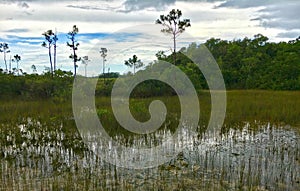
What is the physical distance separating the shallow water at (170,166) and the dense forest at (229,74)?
12.8 metres

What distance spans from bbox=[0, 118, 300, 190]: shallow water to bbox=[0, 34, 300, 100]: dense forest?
12.8 metres

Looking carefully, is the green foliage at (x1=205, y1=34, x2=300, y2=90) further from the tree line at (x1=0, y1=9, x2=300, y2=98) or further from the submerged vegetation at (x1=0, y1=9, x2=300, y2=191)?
the submerged vegetation at (x1=0, y1=9, x2=300, y2=191)

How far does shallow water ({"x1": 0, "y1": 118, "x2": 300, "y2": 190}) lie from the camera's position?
6109 millimetres

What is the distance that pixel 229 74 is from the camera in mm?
39594

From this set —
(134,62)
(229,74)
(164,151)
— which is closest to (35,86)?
(134,62)

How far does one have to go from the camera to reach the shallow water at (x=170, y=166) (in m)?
6.11

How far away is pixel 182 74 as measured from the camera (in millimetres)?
26359

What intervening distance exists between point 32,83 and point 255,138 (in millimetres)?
19519

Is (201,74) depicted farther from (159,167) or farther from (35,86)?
(159,167)

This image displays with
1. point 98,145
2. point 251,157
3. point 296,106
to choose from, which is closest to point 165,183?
point 251,157

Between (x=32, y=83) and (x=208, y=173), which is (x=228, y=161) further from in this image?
(x=32, y=83)

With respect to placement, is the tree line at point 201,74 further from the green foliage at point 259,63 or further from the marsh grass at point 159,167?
the marsh grass at point 159,167

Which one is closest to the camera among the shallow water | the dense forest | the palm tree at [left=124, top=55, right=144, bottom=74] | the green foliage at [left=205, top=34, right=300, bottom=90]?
the shallow water

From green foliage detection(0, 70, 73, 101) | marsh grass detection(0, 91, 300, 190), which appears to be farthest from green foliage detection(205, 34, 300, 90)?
marsh grass detection(0, 91, 300, 190)
